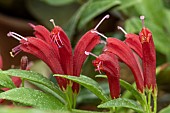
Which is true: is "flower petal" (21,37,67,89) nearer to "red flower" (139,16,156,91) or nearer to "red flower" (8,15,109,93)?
"red flower" (8,15,109,93)

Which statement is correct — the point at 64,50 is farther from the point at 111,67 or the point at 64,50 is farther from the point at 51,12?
the point at 51,12

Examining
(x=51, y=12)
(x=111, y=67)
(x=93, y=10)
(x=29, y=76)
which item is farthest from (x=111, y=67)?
(x=51, y=12)

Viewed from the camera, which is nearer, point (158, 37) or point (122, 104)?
point (122, 104)

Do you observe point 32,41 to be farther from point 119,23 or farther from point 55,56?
point 119,23

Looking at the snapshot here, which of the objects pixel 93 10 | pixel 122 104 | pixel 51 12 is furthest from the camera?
pixel 51 12

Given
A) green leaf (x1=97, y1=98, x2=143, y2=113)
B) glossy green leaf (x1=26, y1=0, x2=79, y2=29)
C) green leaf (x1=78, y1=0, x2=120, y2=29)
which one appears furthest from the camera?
glossy green leaf (x1=26, y1=0, x2=79, y2=29)

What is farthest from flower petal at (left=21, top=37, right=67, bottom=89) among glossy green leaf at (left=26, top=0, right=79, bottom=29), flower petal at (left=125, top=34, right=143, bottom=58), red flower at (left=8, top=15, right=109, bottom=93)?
glossy green leaf at (left=26, top=0, right=79, bottom=29)
